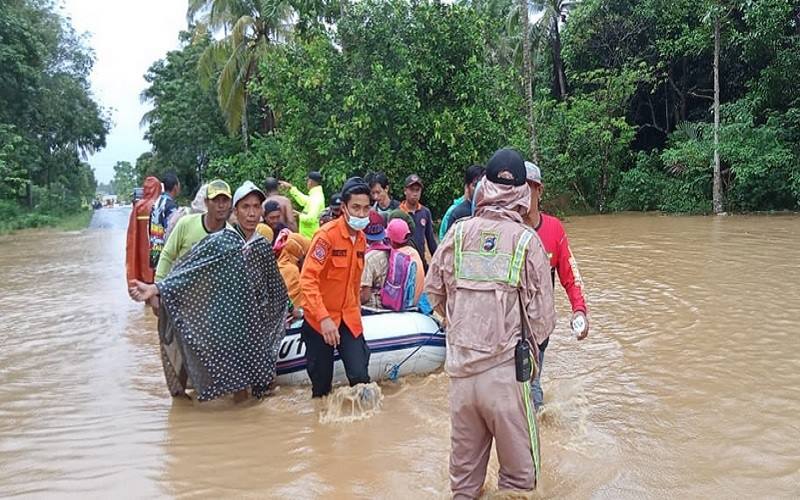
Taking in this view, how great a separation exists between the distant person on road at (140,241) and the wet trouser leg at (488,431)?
4.77 meters

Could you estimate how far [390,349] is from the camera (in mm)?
5496

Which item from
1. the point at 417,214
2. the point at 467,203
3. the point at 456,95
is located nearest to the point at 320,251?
the point at 467,203

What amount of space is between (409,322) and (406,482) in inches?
77.7

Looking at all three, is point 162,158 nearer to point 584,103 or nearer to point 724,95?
point 584,103

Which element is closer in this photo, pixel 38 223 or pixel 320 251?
pixel 320 251

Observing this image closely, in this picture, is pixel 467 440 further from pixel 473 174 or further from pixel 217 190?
pixel 473 174

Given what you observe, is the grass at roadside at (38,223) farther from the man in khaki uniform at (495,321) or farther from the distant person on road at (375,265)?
the man in khaki uniform at (495,321)

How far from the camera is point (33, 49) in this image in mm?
26906

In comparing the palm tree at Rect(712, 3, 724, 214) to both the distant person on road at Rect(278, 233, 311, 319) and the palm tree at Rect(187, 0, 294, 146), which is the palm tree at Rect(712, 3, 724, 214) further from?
the distant person on road at Rect(278, 233, 311, 319)

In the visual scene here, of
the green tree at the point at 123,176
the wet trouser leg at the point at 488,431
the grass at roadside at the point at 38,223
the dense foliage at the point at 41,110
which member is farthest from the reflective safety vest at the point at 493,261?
the green tree at the point at 123,176

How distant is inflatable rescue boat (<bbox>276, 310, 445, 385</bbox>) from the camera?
17.7ft

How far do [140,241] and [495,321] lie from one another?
526cm

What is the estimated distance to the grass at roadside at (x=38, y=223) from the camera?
2811 centimetres

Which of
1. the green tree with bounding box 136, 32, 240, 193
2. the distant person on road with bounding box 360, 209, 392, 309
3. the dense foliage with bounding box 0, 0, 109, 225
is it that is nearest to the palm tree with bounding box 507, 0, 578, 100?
the green tree with bounding box 136, 32, 240, 193
